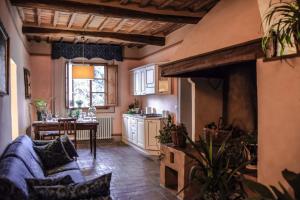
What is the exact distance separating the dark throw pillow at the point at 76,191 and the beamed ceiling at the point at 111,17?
127 inches

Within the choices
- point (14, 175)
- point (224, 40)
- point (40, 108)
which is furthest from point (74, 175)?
point (40, 108)

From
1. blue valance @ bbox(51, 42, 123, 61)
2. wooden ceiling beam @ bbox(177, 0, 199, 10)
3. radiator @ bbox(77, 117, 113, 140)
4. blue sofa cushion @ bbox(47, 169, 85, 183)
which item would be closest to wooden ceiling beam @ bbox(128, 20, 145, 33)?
wooden ceiling beam @ bbox(177, 0, 199, 10)

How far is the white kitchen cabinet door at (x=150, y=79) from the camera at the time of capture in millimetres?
6898

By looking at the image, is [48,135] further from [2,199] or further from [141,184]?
[2,199]

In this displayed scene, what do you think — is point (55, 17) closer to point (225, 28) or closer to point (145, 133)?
point (145, 133)

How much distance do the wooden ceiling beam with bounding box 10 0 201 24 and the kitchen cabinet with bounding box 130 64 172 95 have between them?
169 cm

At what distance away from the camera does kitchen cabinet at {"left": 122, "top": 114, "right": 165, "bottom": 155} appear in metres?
6.70

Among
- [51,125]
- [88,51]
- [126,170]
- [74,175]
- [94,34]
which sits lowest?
[126,170]

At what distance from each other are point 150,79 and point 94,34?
1705 mm

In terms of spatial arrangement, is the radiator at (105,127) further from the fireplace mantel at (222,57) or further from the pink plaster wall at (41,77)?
the fireplace mantel at (222,57)

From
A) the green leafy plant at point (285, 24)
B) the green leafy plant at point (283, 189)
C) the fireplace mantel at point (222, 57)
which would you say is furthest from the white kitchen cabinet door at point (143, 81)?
the green leafy plant at point (283, 189)

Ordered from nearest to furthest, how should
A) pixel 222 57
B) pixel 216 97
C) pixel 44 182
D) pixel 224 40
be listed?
pixel 44 182
pixel 222 57
pixel 224 40
pixel 216 97

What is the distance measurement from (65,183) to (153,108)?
215 inches

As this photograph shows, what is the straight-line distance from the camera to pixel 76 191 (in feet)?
6.92
